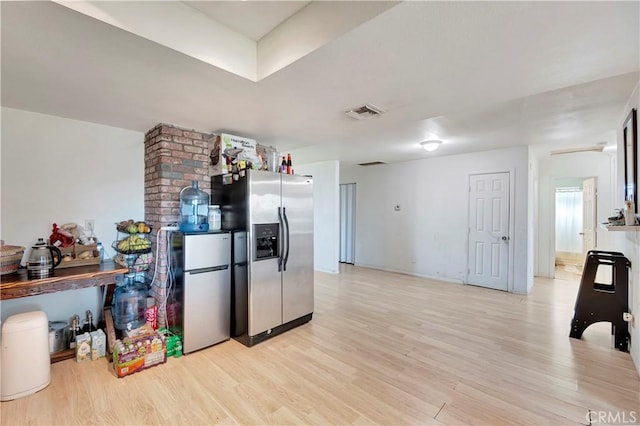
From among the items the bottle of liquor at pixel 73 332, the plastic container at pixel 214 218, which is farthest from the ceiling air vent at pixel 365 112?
the bottle of liquor at pixel 73 332

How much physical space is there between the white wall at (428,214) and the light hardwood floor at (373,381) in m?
1.88

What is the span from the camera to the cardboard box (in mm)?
2312

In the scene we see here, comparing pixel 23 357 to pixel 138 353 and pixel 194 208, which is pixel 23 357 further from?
pixel 194 208

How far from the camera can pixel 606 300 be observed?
2941 millimetres

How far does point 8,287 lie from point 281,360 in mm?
2167

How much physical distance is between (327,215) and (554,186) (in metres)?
4.74

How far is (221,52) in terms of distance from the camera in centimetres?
188

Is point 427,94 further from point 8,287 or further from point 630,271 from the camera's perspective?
point 8,287

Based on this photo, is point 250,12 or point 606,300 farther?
point 606,300

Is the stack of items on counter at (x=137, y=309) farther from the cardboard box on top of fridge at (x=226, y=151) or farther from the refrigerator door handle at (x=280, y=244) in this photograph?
the refrigerator door handle at (x=280, y=244)

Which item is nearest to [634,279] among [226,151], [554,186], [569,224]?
[554,186]

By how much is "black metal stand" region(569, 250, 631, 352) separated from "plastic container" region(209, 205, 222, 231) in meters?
4.09

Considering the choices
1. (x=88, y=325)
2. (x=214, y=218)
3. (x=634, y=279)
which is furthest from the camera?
(x=214, y=218)

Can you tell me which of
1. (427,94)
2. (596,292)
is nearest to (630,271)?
(596,292)
